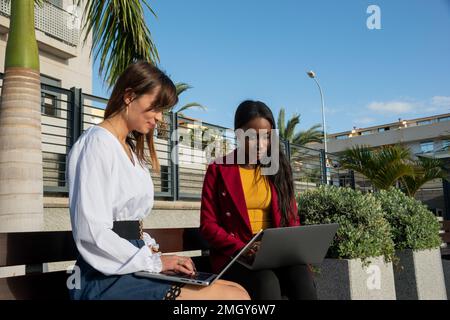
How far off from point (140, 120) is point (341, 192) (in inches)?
110

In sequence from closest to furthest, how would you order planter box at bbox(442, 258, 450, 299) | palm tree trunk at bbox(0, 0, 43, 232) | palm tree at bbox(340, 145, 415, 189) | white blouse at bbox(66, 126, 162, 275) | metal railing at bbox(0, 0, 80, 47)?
1. white blouse at bbox(66, 126, 162, 275)
2. palm tree trunk at bbox(0, 0, 43, 232)
3. planter box at bbox(442, 258, 450, 299)
4. palm tree at bbox(340, 145, 415, 189)
5. metal railing at bbox(0, 0, 80, 47)

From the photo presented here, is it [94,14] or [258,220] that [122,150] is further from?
[94,14]

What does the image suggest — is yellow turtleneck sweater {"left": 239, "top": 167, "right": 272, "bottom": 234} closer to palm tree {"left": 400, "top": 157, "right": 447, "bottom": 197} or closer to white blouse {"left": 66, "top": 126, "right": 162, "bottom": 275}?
white blouse {"left": 66, "top": 126, "right": 162, "bottom": 275}

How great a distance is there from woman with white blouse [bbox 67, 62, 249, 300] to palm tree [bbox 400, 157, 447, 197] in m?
11.9

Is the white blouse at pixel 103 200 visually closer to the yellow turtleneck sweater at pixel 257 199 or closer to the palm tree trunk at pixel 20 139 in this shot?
the yellow turtleneck sweater at pixel 257 199

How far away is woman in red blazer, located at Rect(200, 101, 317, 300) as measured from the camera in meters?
2.64

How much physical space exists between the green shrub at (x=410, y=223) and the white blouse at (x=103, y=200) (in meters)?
3.54

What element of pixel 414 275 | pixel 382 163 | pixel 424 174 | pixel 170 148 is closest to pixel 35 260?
pixel 414 275

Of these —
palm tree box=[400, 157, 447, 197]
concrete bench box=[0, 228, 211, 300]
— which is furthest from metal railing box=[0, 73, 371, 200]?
palm tree box=[400, 157, 447, 197]

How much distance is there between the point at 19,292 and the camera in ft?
6.35

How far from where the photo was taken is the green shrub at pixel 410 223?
183 inches

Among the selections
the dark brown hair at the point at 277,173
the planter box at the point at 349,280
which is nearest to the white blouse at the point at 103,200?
the dark brown hair at the point at 277,173

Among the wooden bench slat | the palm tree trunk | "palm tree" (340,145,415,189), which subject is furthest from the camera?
"palm tree" (340,145,415,189)

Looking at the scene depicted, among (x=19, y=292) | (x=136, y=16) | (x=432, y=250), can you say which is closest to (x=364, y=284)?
(x=432, y=250)
